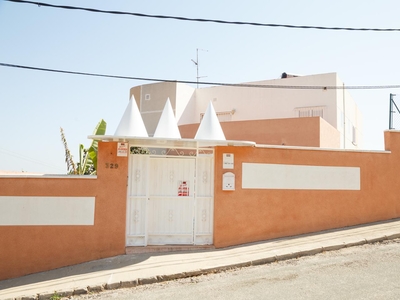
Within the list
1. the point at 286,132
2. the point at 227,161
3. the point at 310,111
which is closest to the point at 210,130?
the point at 227,161

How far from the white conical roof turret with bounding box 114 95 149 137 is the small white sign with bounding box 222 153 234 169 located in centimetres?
280

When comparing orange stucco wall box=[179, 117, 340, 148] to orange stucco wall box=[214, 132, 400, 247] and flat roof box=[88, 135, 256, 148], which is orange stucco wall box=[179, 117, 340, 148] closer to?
orange stucco wall box=[214, 132, 400, 247]

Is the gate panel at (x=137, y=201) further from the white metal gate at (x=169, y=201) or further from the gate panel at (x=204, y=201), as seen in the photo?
the gate panel at (x=204, y=201)

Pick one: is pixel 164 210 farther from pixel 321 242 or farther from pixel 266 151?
pixel 321 242

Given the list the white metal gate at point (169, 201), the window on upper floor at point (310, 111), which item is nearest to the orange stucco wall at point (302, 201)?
the white metal gate at point (169, 201)

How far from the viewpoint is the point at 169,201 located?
29.3ft

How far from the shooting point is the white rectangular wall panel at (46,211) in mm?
8164

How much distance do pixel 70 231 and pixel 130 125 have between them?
12.0ft

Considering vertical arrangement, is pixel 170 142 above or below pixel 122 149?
above

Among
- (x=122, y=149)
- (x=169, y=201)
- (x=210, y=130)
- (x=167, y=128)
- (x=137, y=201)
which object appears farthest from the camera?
(x=167, y=128)

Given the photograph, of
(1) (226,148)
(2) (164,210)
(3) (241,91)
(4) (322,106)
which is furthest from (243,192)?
(3) (241,91)

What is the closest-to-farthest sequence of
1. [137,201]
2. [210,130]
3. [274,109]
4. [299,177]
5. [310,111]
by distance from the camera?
[137,201] → [299,177] → [210,130] → [310,111] → [274,109]

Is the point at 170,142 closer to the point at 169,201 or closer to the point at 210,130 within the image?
the point at 169,201

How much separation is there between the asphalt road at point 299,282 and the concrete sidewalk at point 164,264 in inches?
7.6
